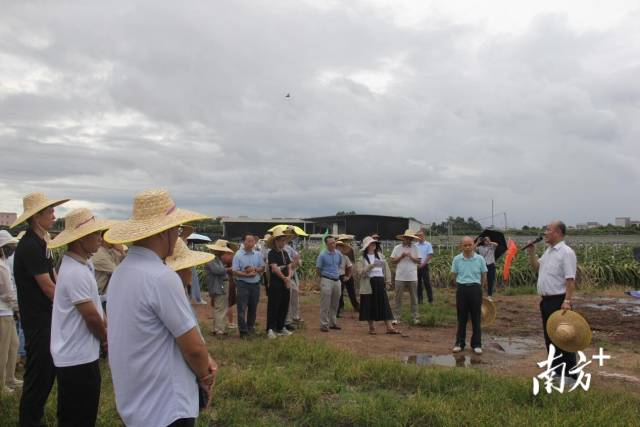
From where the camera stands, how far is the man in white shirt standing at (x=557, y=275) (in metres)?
6.07

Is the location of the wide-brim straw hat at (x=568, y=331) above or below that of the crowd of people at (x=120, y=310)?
below

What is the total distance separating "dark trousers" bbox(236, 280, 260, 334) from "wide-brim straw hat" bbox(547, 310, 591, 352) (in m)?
4.75

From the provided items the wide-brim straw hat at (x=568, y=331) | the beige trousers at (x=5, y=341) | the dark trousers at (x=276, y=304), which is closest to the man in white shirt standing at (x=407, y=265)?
the dark trousers at (x=276, y=304)

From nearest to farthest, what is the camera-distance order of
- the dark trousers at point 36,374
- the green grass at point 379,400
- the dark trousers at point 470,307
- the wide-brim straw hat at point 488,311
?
the dark trousers at point 36,374
the green grass at point 379,400
the dark trousers at point 470,307
the wide-brim straw hat at point 488,311

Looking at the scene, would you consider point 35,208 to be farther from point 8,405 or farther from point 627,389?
point 627,389

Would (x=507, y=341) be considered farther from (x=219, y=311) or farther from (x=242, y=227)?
(x=242, y=227)

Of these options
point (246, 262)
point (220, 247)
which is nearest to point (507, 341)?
point (246, 262)

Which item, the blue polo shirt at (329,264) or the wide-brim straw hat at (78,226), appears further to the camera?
the blue polo shirt at (329,264)

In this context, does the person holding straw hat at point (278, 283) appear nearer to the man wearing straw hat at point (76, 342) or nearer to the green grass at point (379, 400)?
the green grass at point (379, 400)

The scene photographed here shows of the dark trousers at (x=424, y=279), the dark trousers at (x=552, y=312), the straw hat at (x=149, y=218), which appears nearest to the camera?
the straw hat at (x=149, y=218)

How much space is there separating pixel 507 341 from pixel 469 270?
2.04m

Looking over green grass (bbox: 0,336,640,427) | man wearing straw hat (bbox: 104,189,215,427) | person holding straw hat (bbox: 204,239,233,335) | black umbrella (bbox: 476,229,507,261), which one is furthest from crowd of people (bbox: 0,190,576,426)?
black umbrella (bbox: 476,229,507,261)

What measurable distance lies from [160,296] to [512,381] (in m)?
4.57

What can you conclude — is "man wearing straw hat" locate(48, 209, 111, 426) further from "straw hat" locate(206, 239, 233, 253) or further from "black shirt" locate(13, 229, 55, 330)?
"straw hat" locate(206, 239, 233, 253)
